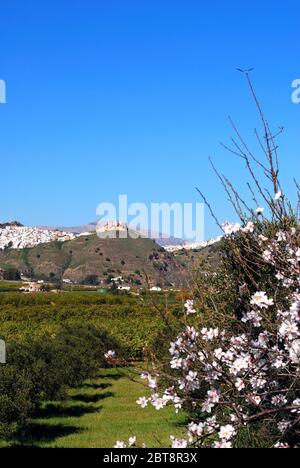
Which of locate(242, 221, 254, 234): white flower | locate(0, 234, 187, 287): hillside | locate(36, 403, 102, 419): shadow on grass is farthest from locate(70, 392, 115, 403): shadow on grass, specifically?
locate(0, 234, 187, 287): hillside

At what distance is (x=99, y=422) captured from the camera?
47.5 ft

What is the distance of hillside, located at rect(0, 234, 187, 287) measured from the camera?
119500 mm

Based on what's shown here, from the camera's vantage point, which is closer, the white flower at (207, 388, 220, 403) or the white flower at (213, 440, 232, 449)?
the white flower at (213, 440, 232, 449)

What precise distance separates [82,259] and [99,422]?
114 m

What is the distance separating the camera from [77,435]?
1278cm

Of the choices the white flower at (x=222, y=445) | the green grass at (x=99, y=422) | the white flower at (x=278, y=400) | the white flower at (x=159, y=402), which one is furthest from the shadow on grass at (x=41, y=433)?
the white flower at (x=222, y=445)

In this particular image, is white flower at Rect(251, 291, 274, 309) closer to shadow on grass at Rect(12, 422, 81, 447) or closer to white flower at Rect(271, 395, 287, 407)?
white flower at Rect(271, 395, 287, 407)

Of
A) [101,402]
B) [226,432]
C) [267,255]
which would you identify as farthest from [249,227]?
[101,402]

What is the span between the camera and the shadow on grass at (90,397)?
1845 centimetres

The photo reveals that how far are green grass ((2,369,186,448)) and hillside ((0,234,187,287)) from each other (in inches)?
3562

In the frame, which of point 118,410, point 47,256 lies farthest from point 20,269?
point 118,410

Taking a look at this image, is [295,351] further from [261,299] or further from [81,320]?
[81,320]

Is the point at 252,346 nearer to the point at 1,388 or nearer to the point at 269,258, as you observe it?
the point at 269,258

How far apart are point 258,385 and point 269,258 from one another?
1.02m
